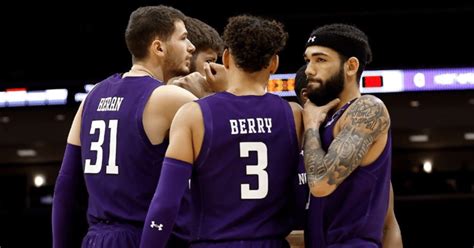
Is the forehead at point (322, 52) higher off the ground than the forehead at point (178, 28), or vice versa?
the forehead at point (178, 28)

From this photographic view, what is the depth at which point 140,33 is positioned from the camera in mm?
3764

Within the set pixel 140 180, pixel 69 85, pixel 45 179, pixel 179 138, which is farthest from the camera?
pixel 45 179

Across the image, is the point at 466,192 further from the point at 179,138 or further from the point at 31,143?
the point at 179,138

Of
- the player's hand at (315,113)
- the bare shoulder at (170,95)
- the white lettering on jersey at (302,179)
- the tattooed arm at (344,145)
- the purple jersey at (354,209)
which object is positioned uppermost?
the bare shoulder at (170,95)

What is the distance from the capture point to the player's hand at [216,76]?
3.86m

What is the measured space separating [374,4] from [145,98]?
7230mm

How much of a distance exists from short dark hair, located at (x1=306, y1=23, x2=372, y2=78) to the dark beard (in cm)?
9

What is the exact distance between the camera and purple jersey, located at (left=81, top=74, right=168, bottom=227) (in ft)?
11.7

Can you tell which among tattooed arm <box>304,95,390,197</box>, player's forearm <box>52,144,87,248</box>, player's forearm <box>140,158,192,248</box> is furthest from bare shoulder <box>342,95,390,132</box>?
player's forearm <box>52,144,87,248</box>

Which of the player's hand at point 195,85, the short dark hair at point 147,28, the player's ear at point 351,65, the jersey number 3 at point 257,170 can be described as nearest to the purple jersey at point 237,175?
the jersey number 3 at point 257,170

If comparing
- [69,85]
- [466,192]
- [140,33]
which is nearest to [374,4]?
[466,192]

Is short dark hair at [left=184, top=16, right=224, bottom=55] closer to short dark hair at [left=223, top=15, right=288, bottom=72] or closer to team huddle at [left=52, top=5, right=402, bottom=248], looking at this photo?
team huddle at [left=52, top=5, right=402, bottom=248]

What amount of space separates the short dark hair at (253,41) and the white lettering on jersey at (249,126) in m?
0.19

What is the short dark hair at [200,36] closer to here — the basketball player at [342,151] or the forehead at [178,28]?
the forehead at [178,28]
